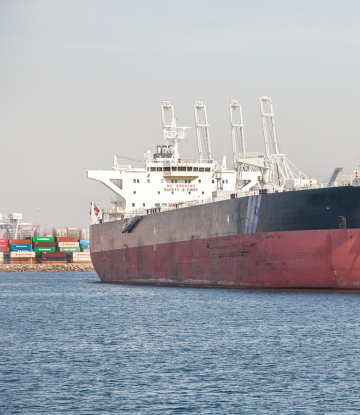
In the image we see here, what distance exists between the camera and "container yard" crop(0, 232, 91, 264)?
10262 cm

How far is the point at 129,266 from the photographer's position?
4225 cm

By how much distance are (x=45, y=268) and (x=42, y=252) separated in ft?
18.4

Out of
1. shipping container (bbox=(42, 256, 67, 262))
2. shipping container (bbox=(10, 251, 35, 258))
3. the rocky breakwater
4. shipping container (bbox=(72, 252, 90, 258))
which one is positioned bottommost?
the rocky breakwater

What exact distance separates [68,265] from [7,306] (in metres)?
72.0

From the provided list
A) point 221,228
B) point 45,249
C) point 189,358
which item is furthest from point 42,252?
point 189,358

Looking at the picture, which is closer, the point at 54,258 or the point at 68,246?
the point at 54,258

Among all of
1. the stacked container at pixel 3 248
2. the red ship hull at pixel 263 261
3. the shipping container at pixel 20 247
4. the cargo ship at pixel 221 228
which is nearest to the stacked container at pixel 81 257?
the shipping container at pixel 20 247

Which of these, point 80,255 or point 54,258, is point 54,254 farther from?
point 80,255

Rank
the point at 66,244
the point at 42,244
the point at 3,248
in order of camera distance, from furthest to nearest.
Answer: the point at 66,244 → the point at 3,248 → the point at 42,244

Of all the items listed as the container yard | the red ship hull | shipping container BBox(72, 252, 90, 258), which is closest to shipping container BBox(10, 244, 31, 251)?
the container yard

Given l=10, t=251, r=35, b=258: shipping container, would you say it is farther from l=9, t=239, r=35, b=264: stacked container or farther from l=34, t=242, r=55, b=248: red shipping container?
l=34, t=242, r=55, b=248: red shipping container

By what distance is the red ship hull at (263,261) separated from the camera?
2717 centimetres

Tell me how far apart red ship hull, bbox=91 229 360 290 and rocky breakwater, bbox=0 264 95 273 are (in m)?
62.3

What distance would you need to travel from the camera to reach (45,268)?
9919 centimetres
